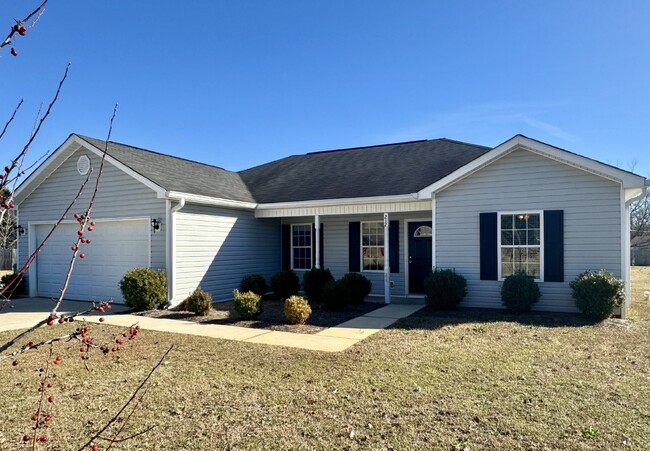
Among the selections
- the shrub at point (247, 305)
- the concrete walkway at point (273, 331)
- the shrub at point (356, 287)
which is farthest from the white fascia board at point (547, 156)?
the shrub at point (247, 305)

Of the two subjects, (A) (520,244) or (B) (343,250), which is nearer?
(A) (520,244)

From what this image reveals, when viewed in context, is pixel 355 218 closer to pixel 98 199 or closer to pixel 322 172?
pixel 322 172

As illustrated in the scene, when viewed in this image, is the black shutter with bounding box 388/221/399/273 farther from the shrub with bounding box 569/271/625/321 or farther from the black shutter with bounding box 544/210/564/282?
the shrub with bounding box 569/271/625/321

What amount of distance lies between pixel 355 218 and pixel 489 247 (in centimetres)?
464

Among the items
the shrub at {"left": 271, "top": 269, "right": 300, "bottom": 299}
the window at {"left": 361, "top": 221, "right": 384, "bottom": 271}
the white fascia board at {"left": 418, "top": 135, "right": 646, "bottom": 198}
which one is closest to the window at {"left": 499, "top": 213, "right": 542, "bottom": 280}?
the white fascia board at {"left": 418, "top": 135, "right": 646, "bottom": 198}

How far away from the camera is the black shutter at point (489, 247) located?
33.8ft

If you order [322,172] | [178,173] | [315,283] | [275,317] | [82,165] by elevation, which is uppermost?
[322,172]

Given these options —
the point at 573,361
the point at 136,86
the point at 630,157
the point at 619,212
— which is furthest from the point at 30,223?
the point at 630,157

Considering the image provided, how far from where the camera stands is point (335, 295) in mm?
10352

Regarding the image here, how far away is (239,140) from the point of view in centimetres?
2391

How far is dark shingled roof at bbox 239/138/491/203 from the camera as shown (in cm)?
1262

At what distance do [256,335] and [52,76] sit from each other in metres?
6.35

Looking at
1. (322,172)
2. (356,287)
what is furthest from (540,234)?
(322,172)

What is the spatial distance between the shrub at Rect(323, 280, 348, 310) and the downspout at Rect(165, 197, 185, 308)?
3904 millimetres
